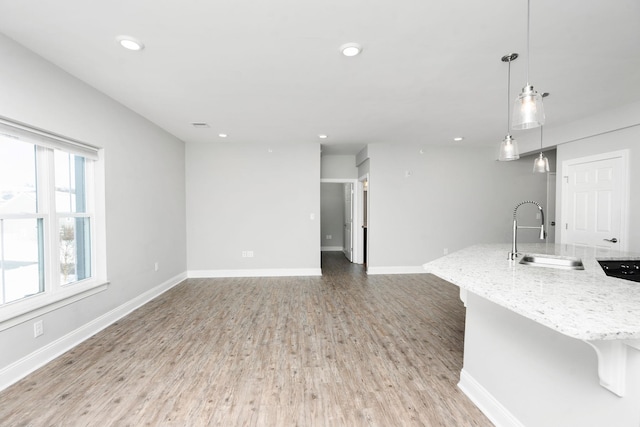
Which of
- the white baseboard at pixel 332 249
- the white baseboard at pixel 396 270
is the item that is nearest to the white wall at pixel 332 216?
the white baseboard at pixel 332 249

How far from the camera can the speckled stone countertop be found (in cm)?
96

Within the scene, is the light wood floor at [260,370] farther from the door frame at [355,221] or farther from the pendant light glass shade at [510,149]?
the door frame at [355,221]

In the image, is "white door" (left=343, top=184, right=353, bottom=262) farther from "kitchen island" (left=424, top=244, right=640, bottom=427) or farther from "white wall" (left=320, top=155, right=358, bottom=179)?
"kitchen island" (left=424, top=244, right=640, bottom=427)

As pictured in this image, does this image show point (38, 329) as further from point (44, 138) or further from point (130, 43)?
point (130, 43)

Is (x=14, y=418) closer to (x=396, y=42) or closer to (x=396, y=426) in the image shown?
(x=396, y=426)

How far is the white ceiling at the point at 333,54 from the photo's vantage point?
1.81m

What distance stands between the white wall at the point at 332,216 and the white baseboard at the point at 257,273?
3231 mm

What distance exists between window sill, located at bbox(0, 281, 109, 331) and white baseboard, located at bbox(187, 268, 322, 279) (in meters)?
2.31

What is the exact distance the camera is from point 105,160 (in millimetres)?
3156

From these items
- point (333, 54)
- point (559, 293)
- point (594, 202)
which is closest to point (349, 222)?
point (594, 202)

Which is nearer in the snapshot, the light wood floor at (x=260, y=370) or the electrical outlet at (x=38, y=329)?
the light wood floor at (x=260, y=370)

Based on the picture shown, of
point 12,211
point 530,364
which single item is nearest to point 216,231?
point 12,211

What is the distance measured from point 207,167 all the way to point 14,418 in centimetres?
418

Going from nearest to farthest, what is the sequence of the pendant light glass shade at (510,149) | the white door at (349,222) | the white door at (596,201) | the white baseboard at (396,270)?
the pendant light glass shade at (510,149) < the white door at (596,201) < the white baseboard at (396,270) < the white door at (349,222)
